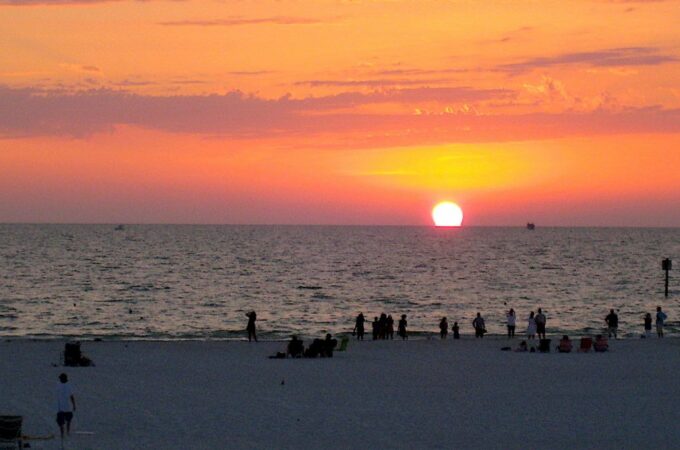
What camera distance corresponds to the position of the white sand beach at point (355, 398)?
21.6 meters

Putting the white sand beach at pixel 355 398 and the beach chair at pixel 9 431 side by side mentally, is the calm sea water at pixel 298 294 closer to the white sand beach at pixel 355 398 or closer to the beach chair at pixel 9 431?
the white sand beach at pixel 355 398

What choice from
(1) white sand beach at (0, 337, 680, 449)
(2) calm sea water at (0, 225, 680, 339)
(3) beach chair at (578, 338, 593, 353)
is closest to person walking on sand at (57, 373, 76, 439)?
(1) white sand beach at (0, 337, 680, 449)

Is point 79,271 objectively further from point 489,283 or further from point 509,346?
point 509,346

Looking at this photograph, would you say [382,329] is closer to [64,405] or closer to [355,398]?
[355,398]

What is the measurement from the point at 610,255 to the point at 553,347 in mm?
135316

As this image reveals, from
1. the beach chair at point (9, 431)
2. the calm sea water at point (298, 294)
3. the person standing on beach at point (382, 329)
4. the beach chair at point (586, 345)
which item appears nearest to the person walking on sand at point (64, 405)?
the beach chair at point (9, 431)

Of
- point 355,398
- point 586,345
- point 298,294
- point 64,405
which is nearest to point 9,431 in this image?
point 64,405

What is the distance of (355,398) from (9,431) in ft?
32.2

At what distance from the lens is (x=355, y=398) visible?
26.5 meters

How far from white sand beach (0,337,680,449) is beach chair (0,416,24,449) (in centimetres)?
124

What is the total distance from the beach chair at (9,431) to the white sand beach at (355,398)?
124 centimetres

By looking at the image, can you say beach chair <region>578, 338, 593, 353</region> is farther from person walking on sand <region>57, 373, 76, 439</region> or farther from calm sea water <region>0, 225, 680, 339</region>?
person walking on sand <region>57, 373, 76, 439</region>

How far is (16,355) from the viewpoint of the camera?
35344 mm

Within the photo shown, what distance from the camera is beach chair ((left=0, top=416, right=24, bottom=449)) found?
63.9ft
